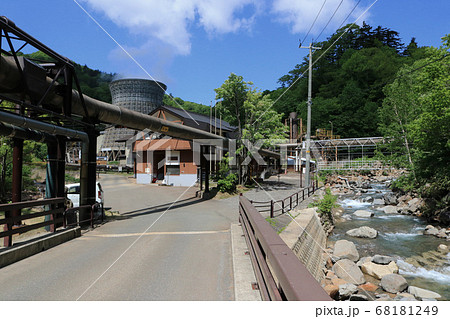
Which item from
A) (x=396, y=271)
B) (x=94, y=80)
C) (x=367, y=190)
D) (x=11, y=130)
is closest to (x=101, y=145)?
(x=94, y=80)

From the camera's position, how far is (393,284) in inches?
321

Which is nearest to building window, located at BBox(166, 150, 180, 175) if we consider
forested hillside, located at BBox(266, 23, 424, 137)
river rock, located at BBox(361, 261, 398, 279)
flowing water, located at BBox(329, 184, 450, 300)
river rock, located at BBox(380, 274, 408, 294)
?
flowing water, located at BBox(329, 184, 450, 300)

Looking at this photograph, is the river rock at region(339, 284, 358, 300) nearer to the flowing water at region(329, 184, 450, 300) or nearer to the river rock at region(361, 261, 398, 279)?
the river rock at region(361, 261, 398, 279)

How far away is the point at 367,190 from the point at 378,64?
166ft

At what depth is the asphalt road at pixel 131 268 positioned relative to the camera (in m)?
4.32

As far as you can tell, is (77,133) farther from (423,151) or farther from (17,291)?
(423,151)

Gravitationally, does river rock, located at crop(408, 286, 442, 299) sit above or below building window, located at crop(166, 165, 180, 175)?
below

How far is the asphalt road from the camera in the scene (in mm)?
4320

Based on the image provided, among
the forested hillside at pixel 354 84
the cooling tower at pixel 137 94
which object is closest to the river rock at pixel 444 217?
the forested hillside at pixel 354 84

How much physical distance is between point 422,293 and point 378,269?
65.9 inches

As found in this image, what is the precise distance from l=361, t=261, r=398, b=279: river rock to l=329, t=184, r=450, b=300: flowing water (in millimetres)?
372

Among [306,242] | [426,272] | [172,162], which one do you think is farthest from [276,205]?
[172,162]

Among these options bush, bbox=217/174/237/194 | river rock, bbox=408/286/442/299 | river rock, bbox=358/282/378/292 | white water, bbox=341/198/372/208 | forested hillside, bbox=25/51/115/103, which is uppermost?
forested hillside, bbox=25/51/115/103

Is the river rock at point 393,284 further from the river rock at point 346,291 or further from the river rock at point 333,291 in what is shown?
the river rock at point 333,291
